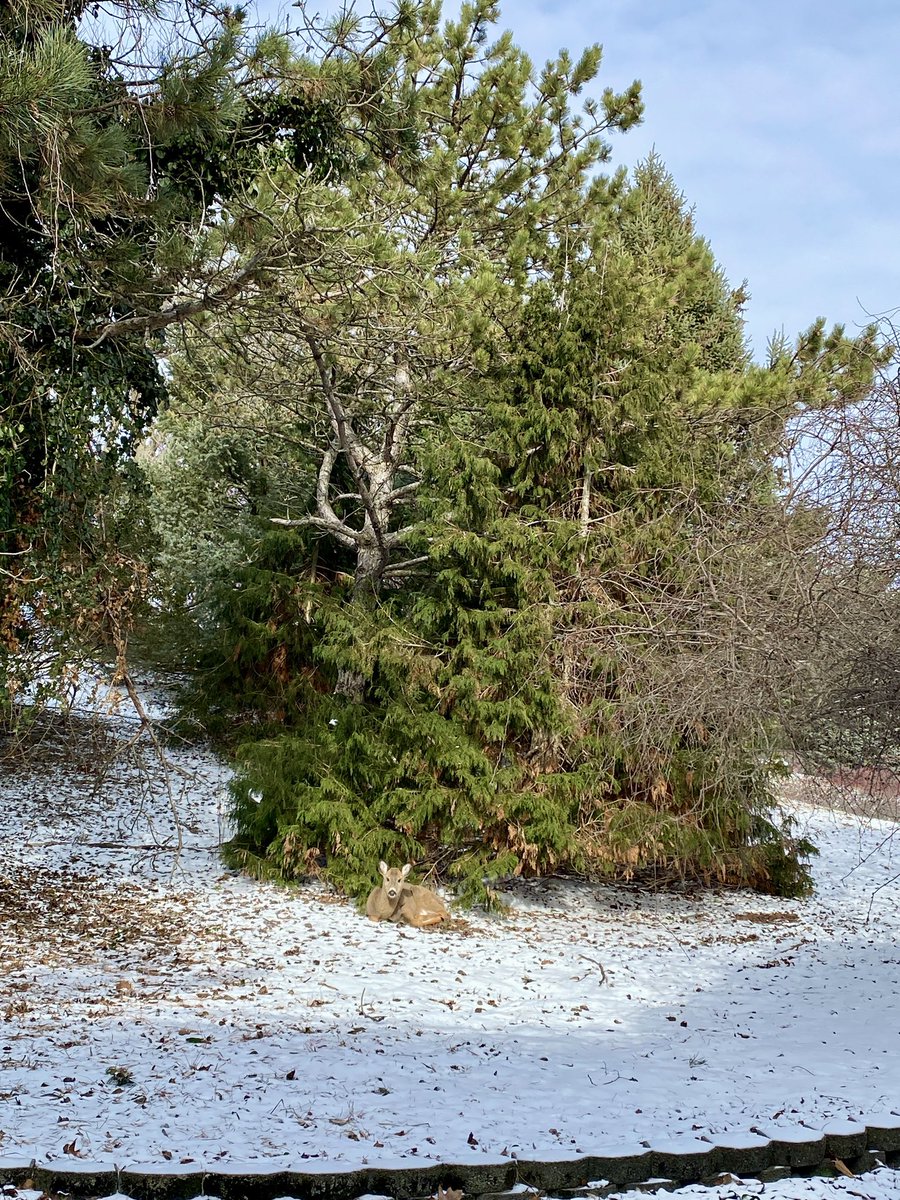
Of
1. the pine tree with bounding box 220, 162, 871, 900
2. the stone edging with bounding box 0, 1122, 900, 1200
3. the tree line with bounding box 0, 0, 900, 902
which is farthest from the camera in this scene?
the pine tree with bounding box 220, 162, 871, 900

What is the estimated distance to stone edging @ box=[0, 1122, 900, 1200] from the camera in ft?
13.2

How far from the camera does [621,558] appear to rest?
9977mm

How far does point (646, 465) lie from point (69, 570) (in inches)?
222

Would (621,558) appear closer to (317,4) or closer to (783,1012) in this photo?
(783,1012)

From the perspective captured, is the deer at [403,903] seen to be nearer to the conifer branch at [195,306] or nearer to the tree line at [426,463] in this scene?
the tree line at [426,463]

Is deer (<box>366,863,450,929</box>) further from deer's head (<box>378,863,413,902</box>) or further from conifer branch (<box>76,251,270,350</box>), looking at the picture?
conifer branch (<box>76,251,270,350</box>)

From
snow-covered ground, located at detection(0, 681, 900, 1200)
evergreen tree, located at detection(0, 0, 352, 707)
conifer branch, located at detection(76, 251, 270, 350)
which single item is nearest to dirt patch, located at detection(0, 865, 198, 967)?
snow-covered ground, located at detection(0, 681, 900, 1200)

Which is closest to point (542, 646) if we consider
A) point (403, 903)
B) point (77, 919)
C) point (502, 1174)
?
point (403, 903)

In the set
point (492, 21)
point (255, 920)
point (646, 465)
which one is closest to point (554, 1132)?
point (255, 920)

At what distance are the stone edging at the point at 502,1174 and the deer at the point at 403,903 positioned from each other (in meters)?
4.91

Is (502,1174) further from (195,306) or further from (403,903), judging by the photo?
(195,306)

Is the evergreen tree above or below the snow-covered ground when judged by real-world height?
above

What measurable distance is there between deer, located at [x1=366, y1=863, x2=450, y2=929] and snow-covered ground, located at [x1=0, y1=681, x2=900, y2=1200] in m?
0.23

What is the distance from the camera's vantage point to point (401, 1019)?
6.73m
